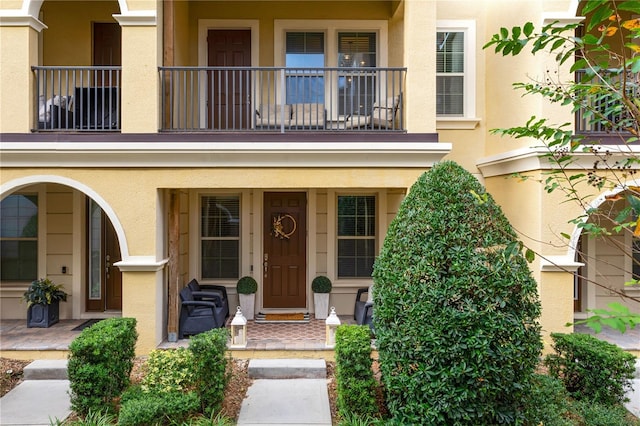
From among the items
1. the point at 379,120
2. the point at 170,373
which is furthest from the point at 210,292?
the point at 379,120

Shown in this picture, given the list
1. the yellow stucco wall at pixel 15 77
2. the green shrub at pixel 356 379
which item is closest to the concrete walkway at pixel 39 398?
the green shrub at pixel 356 379

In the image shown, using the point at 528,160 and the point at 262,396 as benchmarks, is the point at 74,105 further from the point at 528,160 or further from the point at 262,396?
the point at 528,160

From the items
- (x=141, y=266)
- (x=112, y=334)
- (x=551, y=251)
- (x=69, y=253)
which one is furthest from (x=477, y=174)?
(x=69, y=253)

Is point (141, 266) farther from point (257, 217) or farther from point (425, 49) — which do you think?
point (425, 49)

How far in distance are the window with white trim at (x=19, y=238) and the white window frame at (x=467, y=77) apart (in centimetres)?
863

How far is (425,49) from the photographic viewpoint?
690 centimetres

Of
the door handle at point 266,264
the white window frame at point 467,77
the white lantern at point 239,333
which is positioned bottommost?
the white lantern at point 239,333

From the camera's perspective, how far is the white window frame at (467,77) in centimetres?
859

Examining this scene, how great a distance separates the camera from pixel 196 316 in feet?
24.3

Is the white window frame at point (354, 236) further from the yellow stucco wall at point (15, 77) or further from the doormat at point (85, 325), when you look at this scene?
the yellow stucco wall at point (15, 77)

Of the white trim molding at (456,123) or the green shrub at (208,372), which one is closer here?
the green shrub at (208,372)

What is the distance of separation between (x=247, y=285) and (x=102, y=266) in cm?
307

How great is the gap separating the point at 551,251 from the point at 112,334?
6.59 meters

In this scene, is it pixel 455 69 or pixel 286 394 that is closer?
pixel 286 394
